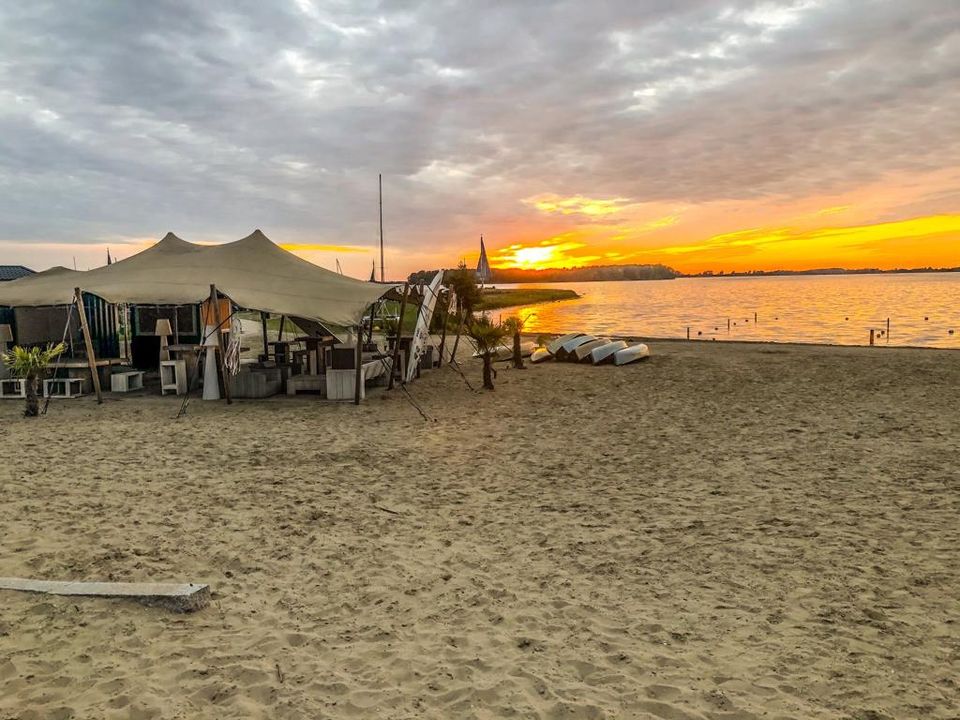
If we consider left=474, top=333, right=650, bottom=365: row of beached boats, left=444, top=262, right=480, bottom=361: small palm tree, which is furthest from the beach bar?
left=474, top=333, right=650, bottom=365: row of beached boats

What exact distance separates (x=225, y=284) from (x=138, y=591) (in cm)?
968

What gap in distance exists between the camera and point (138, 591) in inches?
174

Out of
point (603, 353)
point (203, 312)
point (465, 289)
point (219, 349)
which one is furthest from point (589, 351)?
point (203, 312)

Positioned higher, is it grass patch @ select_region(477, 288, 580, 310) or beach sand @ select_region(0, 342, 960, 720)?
grass patch @ select_region(477, 288, 580, 310)

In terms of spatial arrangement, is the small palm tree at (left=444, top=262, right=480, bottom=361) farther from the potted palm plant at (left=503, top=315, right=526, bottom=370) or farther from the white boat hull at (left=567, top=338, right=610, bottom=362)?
the white boat hull at (left=567, top=338, right=610, bottom=362)

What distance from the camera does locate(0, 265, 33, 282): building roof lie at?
78.2 ft

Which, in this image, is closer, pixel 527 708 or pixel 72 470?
pixel 527 708

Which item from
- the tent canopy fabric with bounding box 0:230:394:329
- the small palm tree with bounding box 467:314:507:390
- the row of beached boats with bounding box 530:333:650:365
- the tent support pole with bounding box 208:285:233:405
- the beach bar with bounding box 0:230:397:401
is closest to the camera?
the tent support pole with bounding box 208:285:233:405

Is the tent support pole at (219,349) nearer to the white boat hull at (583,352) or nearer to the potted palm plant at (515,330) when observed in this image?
the potted palm plant at (515,330)

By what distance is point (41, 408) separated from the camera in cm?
1198

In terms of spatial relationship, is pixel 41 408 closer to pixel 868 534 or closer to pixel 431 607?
pixel 431 607

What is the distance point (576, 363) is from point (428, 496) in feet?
41.6

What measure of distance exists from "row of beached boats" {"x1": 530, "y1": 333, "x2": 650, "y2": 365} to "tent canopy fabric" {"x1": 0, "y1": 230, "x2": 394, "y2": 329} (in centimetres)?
735

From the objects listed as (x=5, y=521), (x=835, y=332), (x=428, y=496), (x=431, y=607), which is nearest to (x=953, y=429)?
(x=428, y=496)
